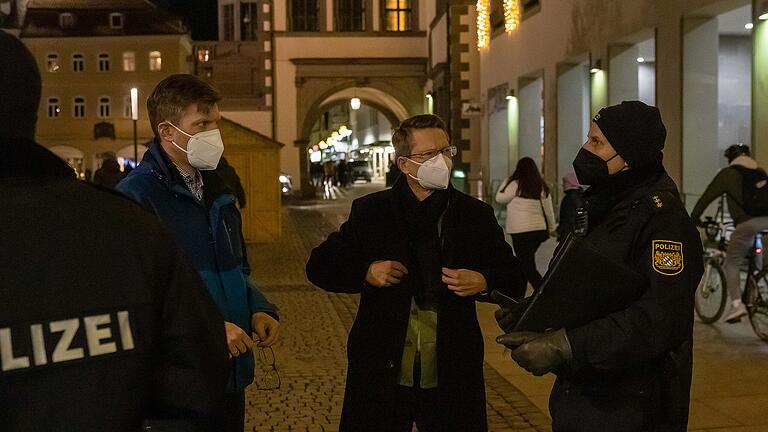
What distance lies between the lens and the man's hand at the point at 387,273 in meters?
3.73

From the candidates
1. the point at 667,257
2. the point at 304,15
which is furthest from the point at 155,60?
the point at 667,257

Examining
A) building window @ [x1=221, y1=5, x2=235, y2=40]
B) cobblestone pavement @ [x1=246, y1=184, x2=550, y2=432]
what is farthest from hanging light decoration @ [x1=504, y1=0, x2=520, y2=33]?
building window @ [x1=221, y1=5, x2=235, y2=40]

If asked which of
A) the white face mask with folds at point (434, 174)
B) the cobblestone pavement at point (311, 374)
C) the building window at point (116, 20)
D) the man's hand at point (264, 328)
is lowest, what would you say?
the cobblestone pavement at point (311, 374)

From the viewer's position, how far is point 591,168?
10.5 ft

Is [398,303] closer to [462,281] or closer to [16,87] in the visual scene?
[462,281]

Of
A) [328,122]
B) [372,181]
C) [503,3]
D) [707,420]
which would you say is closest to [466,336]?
[707,420]

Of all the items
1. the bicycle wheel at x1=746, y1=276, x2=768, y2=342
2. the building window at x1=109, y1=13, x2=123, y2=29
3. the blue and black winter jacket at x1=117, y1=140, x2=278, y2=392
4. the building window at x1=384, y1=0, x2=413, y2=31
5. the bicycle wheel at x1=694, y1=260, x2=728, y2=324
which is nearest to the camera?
the blue and black winter jacket at x1=117, y1=140, x2=278, y2=392

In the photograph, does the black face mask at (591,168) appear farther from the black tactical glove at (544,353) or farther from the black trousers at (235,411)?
the black trousers at (235,411)

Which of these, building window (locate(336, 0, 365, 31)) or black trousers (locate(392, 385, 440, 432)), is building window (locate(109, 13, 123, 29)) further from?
black trousers (locate(392, 385, 440, 432))

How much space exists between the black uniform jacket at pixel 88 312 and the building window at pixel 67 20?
6505 cm

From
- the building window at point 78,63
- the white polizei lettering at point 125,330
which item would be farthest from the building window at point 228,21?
the white polizei lettering at point 125,330

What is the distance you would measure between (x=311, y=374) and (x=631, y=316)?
16.3 ft

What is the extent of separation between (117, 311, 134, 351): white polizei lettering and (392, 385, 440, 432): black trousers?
2181 millimetres

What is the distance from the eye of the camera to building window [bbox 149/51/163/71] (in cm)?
6191
